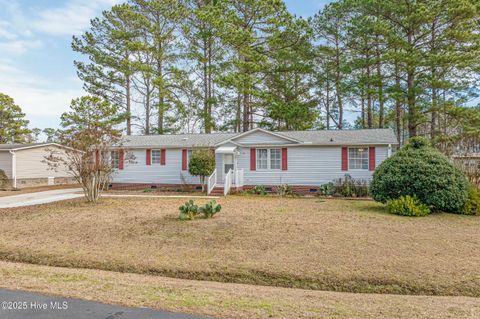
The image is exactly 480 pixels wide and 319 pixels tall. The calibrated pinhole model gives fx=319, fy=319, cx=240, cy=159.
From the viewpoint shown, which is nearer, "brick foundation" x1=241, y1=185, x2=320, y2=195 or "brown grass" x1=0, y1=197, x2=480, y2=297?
"brown grass" x1=0, y1=197, x2=480, y2=297

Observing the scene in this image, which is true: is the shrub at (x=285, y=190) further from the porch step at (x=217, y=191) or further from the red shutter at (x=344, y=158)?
the porch step at (x=217, y=191)

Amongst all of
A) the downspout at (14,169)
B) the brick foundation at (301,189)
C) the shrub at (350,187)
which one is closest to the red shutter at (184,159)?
the brick foundation at (301,189)

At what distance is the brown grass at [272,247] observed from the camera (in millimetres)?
5809

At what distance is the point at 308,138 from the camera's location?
19.0 meters

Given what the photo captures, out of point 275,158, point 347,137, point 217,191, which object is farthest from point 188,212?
point 347,137

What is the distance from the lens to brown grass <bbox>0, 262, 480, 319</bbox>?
4051 mm

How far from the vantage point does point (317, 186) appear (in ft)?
60.1

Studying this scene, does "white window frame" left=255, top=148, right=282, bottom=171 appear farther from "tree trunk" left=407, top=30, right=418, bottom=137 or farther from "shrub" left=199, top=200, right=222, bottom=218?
"tree trunk" left=407, top=30, right=418, bottom=137

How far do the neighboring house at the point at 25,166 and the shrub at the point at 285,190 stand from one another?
603 inches

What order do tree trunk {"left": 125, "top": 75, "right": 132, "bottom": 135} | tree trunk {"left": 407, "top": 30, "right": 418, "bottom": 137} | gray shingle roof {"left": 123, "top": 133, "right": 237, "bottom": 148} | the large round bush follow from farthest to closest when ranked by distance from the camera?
tree trunk {"left": 125, "top": 75, "right": 132, "bottom": 135}, tree trunk {"left": 407, "top": 30, "right": 418, "bottom": 137}, gray shingle roof {"left": 123, "top": 133, "right": 237, "bottom": 148}, the large round bush

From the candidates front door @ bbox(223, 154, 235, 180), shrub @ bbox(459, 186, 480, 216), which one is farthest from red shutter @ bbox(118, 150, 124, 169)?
shrub @ bbox(459, 186, 480, 216)

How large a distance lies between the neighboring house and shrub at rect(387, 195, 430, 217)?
20922mm

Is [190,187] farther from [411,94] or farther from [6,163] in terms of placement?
[411,94]

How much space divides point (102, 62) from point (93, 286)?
1054 inches
